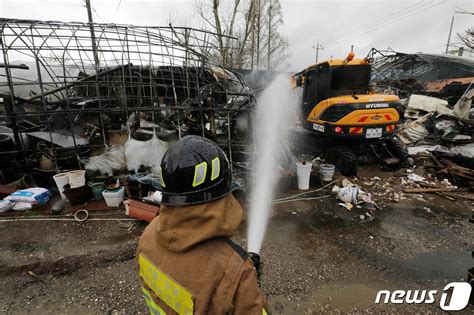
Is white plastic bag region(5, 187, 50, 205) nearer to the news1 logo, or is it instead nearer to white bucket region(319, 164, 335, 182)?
the news1 logo

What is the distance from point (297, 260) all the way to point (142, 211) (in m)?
2.83

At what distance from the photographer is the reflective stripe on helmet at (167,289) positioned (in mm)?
1138

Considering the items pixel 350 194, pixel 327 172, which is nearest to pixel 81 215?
pixel 350 194

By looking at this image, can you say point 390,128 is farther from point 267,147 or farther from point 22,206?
point 22,206

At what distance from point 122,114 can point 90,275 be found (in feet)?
17.0

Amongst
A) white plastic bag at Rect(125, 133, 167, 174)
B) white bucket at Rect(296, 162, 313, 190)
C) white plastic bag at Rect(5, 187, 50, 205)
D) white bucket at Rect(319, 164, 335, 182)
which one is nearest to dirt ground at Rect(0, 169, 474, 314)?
white plastic bag at Rect(5, 187, 50, 205)

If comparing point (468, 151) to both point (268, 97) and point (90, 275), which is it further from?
point (90, 275)

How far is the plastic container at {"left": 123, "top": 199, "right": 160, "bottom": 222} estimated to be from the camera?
4.43 m

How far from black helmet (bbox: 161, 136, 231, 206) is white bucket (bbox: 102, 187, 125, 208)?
4468 millimetres

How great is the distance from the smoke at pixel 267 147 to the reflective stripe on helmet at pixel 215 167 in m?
2.56

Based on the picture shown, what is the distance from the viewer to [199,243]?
1.16 m

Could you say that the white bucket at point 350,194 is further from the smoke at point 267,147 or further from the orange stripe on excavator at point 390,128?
the orange stripe on excavator at point 390,128

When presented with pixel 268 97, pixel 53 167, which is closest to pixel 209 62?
pixel 268 97

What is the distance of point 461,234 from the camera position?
4207mm
